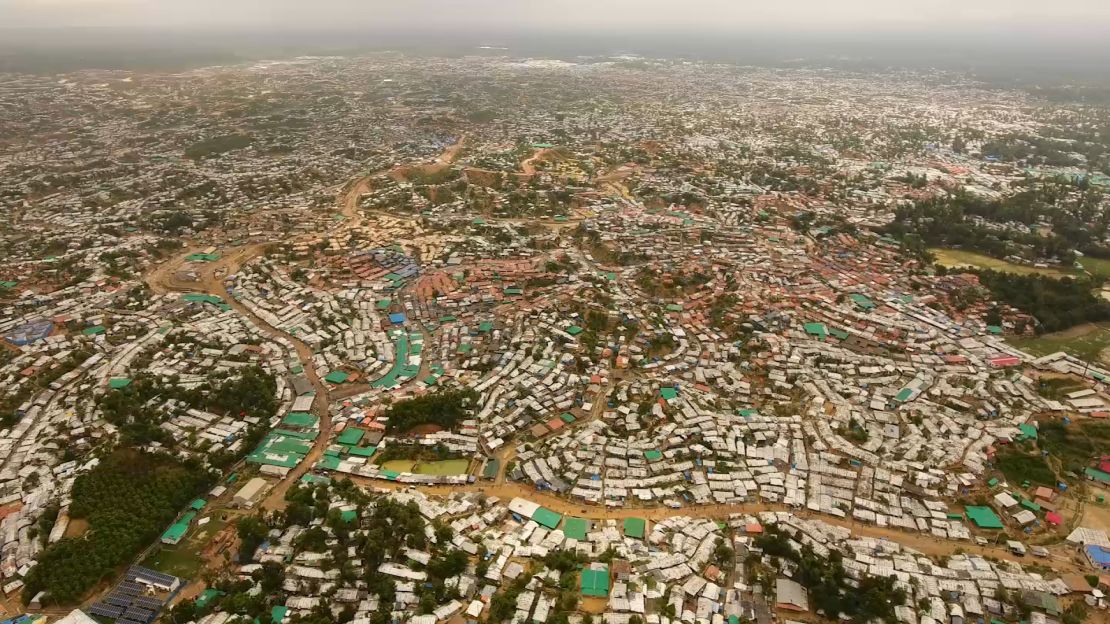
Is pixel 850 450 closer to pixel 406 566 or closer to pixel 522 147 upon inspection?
pixel 406 566

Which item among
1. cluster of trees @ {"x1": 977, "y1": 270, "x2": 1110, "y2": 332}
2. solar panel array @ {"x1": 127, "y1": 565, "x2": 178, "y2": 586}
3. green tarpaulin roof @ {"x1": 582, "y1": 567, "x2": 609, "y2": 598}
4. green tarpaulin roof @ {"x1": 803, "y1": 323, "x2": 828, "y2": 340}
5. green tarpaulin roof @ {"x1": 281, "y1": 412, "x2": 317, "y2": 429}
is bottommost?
solar panel array @ {"x1": 127, "y1": 565, "x2": 178, "y2": 586}

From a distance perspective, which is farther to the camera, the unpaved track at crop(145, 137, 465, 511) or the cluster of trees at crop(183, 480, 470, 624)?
the unpaved track at crop(145, 137, 465, 511)

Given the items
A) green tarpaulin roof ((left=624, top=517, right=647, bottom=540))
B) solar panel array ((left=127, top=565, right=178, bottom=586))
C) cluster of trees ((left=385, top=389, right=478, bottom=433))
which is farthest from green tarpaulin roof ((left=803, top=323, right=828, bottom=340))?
solar panel array ((left=127, top=565, right=178, bottom=586))

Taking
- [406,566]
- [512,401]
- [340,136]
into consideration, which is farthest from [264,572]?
[340,136]

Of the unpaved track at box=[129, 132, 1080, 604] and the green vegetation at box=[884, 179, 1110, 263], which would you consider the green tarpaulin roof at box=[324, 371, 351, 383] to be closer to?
the unpaved track at box=[129, 132, 1080, 604]

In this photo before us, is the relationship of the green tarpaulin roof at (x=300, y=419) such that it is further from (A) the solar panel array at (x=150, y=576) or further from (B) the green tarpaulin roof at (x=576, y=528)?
(B) the green tarpaulin roof at (x=576, y=528)

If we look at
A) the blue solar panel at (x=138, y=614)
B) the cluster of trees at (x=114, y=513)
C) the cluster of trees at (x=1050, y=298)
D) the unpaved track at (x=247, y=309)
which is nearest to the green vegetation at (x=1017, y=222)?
the cluster of trees at (x=1050, y=298)
